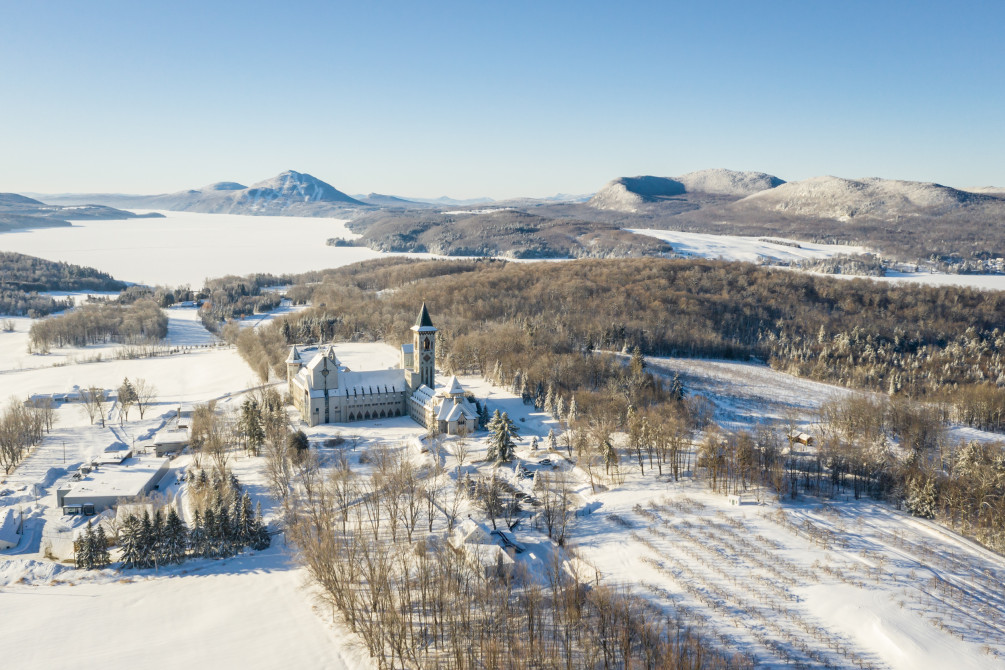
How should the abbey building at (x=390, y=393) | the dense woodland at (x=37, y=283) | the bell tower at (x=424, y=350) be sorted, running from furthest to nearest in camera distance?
the dense woodland at (x=37, y=283)
the bell tower at (x=424, y=350)
the abbey building at (x=390, y=393)

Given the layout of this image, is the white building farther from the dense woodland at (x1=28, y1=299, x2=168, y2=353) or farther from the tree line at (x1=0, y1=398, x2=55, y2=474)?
the dense woodland at (x1=28, y1=299, x2=168, y2=353)

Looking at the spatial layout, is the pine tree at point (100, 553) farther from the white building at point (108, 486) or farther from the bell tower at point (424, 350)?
the bell tower at point (424, 350)

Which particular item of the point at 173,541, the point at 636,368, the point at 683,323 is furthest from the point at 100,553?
the point at 683,323

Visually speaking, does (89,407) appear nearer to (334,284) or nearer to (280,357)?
(280,357)

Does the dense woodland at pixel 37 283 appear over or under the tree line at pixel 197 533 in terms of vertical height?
over

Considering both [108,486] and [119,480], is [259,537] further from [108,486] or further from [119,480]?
[119,480]

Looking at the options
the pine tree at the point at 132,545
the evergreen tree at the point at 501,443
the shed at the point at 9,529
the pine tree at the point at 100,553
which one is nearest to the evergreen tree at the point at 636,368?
the evergreen tree at the point at 501,443

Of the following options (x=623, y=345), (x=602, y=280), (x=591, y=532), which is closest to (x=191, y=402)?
(x=591, y=532)

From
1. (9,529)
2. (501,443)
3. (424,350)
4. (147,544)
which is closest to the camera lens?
(147,544)
